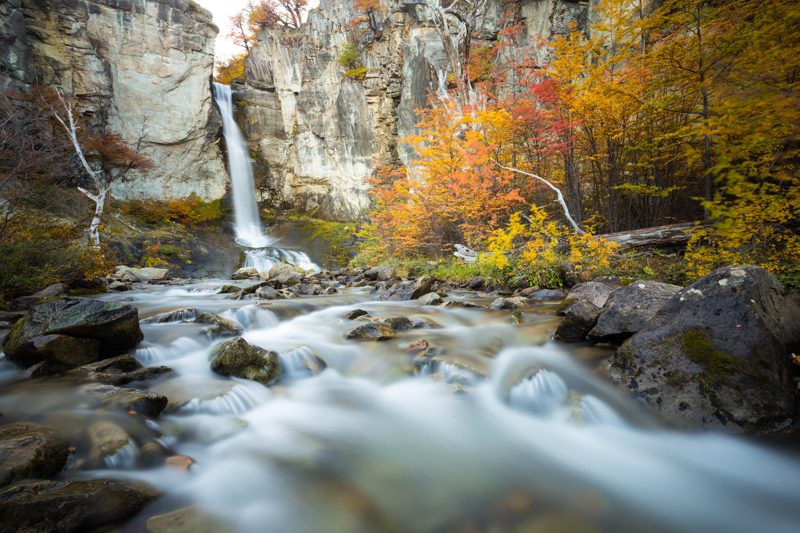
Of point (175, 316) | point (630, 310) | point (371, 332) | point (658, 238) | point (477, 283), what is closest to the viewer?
point (630, 310)

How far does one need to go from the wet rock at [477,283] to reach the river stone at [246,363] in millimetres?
5754

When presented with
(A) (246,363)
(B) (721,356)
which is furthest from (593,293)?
(A) (246,363)

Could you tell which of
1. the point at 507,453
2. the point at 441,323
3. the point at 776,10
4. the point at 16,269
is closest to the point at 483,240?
the point at 441,323

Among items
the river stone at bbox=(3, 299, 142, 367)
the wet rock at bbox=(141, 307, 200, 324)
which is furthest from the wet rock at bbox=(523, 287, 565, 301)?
the river stone at bbox=(3, 299, 142, 367)

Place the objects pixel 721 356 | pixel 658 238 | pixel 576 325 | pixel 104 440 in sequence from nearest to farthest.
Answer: pixel 104 440
pixel 721 356
pixel 576 325
pixel 658 238

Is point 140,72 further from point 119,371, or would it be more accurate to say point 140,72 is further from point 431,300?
point 119,371

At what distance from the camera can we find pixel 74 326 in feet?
12.1

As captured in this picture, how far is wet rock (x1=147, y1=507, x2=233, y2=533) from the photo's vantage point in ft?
5.70

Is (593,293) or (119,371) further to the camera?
(593,293)

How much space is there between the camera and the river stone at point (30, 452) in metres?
1.82

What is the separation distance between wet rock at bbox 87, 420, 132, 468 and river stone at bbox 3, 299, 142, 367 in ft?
6.12

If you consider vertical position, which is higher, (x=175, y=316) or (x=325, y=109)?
(x=325, y=109)

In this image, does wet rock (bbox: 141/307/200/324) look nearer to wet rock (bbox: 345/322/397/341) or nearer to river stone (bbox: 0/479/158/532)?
wet rock (bbox: 345/322/397/341)

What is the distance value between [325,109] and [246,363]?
2476 centimetres
